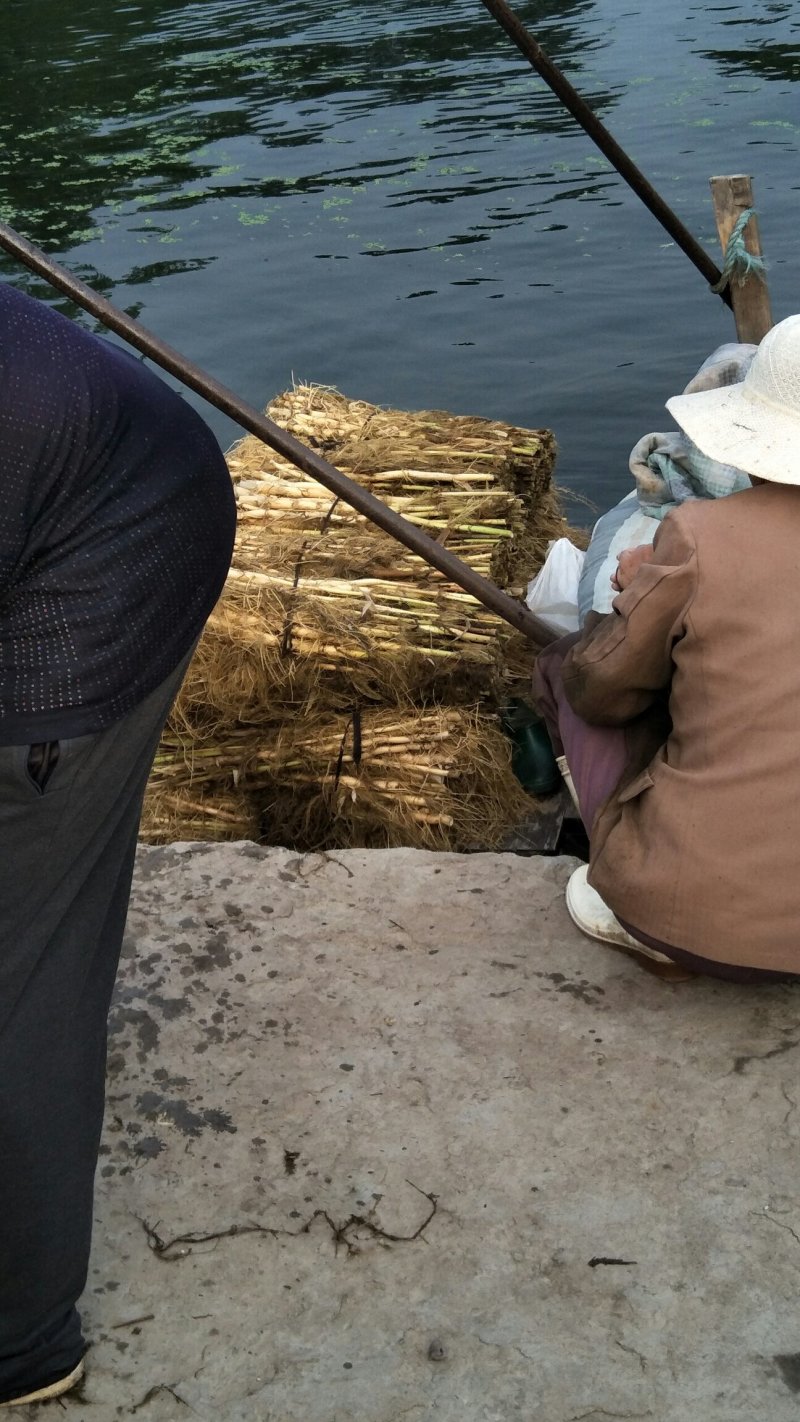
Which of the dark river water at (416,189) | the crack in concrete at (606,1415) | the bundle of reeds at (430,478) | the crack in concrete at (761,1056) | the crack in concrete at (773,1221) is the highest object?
the bundle of reeds at (430,478)

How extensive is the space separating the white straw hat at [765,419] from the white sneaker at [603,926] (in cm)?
95

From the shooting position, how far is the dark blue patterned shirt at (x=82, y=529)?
5.90 feet

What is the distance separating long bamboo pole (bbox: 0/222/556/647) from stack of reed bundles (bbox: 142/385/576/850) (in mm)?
262

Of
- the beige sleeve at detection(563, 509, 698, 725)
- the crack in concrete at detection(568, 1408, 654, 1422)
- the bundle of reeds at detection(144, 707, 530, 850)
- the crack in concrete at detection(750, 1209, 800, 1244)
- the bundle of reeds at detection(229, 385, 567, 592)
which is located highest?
the beige sleeve at detection(563, 509, 698, 725)

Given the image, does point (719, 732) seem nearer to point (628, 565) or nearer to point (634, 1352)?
point (628, 565)

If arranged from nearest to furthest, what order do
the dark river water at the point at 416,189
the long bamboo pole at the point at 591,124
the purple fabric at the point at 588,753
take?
1. the purple fabric at the point at 588,753
2. the long bamboo pole at the point at 591,124
3. the dark river water at the point at 416,189

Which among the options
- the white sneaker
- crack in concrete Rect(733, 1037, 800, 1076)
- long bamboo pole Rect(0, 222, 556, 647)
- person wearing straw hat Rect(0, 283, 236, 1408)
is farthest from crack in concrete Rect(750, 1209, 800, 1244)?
long bamboo pole Rect(0, 222, 556, 647)

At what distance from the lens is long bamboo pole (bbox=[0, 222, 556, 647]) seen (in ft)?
11.0

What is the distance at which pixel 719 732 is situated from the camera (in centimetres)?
268

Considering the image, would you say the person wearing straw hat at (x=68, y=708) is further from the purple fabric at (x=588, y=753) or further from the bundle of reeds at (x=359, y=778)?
the bundle of reeds at (x=359, y=778)

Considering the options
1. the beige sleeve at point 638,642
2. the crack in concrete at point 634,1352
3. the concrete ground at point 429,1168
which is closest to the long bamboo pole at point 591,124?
the beige sleeve at point 638,642

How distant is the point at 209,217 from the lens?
12523mm

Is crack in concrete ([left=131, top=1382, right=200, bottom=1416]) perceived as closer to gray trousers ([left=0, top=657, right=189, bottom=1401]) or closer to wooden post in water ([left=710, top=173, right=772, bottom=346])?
gray trousers ([left=0, top=657, right=189, bottom=1401])

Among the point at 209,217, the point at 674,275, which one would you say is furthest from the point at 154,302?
the point at 674,275
